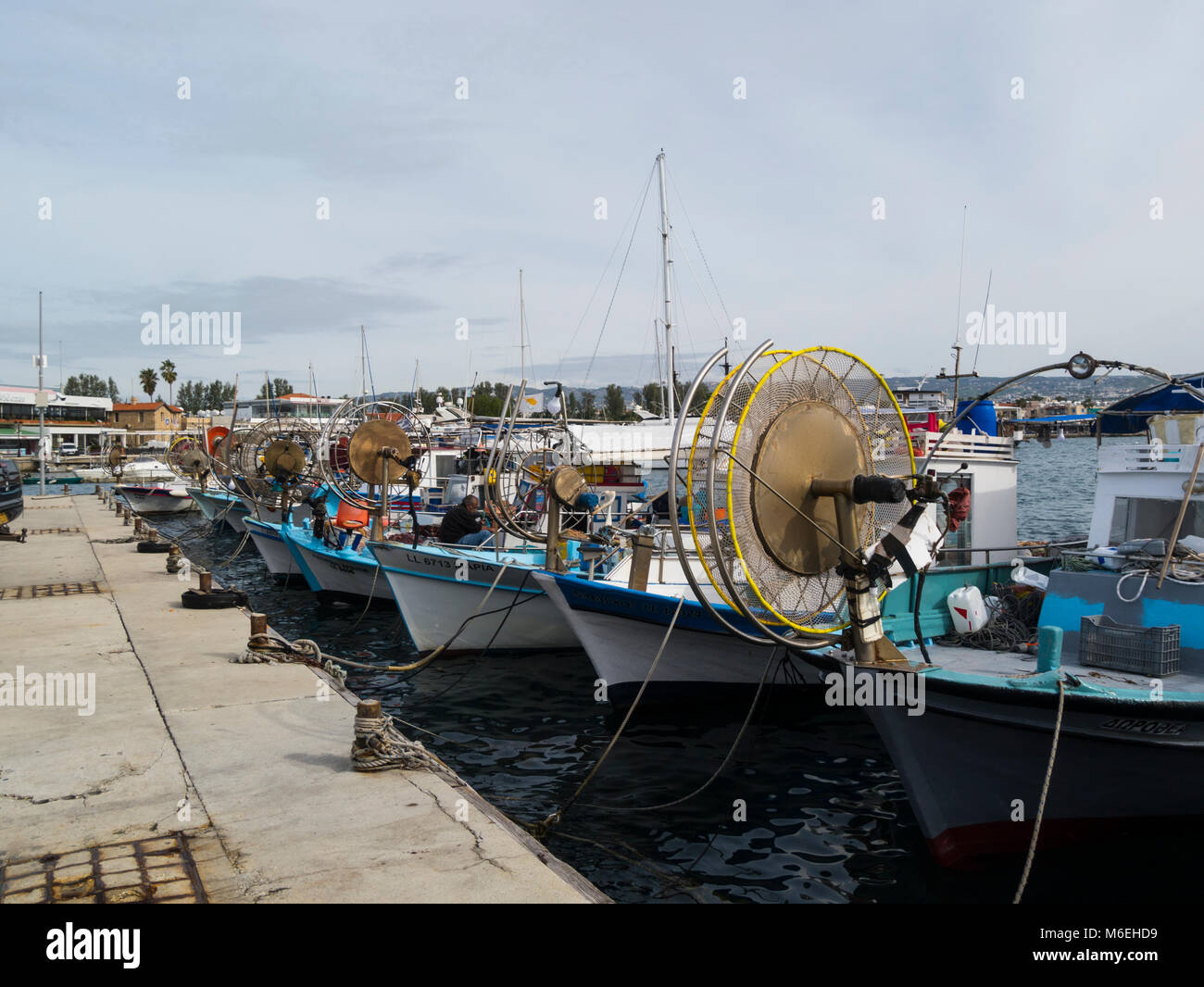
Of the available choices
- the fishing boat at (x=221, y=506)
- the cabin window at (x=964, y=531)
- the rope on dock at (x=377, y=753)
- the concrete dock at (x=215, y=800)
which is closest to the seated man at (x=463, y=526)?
the concrete dock at (x=215, y=800)

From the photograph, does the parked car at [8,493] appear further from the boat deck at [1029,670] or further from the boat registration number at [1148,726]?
the boat registration number at [1148,726]

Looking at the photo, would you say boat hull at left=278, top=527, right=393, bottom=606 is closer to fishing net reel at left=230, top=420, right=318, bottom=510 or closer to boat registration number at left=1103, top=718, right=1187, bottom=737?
fishing net reel at left=230, top=420, right=318, bottom=510

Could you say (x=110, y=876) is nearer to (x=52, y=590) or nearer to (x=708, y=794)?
(x=708, y=794)

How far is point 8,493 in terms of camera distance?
74.1 feet

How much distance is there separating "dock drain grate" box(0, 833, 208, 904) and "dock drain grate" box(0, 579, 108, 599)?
11443mm

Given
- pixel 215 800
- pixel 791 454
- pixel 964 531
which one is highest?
pixel 791 454

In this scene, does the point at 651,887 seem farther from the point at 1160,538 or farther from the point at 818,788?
the point at 1160,538

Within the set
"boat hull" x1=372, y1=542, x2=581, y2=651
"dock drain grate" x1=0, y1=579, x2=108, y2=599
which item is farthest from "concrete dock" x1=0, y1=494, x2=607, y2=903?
"dock drain grate" x1=0, y1=579, x2=108, y2=599

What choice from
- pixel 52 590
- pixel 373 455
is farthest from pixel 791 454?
pixel 52 590

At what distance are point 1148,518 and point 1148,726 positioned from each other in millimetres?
3627

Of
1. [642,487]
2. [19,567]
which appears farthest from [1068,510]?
[19,567]

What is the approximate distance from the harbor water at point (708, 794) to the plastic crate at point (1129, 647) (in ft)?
4.66

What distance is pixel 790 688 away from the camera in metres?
12.3

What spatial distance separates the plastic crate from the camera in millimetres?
8039
